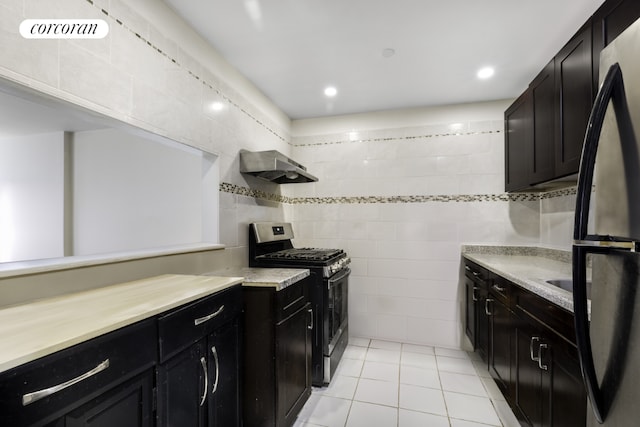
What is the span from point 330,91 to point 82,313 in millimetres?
2489

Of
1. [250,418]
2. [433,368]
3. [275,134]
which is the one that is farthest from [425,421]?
[275,134]

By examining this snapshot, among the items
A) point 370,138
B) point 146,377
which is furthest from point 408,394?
point 370,138

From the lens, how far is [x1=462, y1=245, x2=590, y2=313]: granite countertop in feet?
4.23

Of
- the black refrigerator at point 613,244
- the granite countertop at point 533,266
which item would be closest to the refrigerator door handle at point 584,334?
the black refrigerator at point 613,244

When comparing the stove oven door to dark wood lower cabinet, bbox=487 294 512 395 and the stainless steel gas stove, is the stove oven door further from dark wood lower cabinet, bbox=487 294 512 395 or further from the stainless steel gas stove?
dark wood lower cabinet, bbox=487 294 512 395

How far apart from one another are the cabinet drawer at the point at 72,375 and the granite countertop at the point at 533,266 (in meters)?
1.58

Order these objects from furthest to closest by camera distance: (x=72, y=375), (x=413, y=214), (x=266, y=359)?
(x=413, y=214) < (x=266, y=359) < (x=72, y=375)

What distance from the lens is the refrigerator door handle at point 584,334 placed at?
67 centimetres

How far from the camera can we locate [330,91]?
8.93 feet

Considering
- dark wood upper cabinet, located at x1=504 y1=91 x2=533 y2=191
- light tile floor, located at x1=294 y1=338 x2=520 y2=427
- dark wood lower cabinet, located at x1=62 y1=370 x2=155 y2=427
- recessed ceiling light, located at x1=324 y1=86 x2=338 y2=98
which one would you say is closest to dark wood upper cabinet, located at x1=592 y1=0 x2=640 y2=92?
dark wood upper cabinet, located at x1=504 y1=91 x2=533 y2=191

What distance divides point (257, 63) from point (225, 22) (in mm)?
484

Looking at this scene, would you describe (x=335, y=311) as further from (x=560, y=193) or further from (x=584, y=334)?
(x=560, y=193)

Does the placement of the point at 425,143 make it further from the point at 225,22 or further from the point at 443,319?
the point at 225,22

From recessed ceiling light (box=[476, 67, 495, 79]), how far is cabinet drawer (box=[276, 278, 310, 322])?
2191mm
